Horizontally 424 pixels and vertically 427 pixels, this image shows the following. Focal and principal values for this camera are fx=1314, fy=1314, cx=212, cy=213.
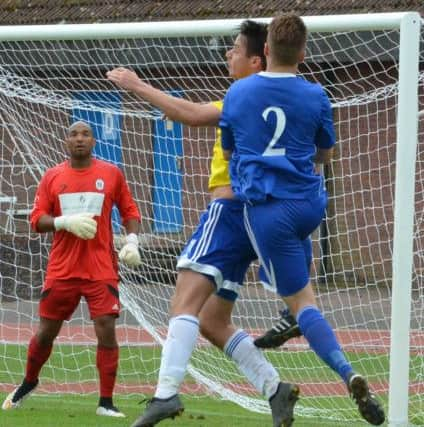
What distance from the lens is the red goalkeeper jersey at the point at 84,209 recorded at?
8.55m

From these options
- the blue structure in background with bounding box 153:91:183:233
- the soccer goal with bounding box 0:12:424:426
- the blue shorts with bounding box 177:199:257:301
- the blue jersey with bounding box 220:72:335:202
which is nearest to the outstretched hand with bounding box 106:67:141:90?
the blue jersey with bounding box 220:72:335:202

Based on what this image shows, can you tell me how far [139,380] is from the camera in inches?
415

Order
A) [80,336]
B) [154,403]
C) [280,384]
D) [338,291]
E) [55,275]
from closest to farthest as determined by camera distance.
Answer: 1. [154,403]
2. [280,384]
3. [55,275]
4. [338,291]
5. [80,336]

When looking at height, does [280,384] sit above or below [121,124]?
below

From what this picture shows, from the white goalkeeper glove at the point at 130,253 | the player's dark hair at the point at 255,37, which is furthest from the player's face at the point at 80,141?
the player's dark hair at the point at 255,37

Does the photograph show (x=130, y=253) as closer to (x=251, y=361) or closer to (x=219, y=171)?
(x=219, y=171)

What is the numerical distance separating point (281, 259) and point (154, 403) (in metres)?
0.93

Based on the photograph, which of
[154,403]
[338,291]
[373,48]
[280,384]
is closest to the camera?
[154,403]

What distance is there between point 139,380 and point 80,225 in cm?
251

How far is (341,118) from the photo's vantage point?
11094 mm

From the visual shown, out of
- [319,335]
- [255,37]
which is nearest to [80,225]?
[255,37]

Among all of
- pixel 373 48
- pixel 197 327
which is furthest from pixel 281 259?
pixel 373 48

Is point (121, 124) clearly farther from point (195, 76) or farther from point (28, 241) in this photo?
point (28, 241)

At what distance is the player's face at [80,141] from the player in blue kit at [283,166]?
2.34 meters
